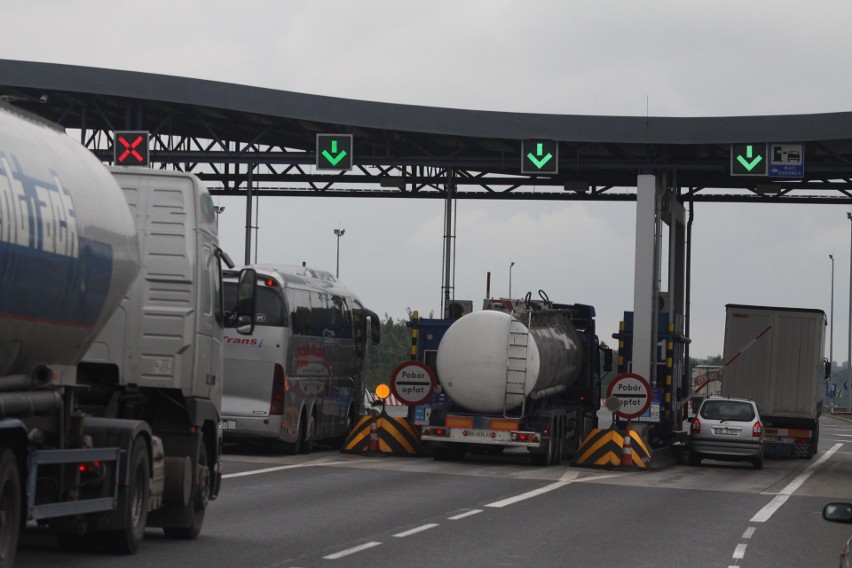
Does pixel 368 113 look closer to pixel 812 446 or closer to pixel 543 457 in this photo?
pixel 543 457

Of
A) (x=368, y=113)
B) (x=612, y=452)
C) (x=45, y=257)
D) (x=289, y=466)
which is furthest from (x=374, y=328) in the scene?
(x=45, y=257)

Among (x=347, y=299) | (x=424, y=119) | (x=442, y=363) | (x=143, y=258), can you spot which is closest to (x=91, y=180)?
(x=143, y=258)

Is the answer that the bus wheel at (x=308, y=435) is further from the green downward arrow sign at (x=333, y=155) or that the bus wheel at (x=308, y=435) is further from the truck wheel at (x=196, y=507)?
the truck wheel at (x=196, y=507)

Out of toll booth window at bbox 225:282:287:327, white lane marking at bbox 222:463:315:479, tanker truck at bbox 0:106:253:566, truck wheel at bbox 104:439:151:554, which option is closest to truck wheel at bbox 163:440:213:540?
tanker truck at bbox 0:106:253:566

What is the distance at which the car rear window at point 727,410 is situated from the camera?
32.0m

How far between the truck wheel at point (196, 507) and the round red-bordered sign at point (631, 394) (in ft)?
48.8

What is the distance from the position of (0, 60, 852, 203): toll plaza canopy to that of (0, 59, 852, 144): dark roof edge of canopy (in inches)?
0.9

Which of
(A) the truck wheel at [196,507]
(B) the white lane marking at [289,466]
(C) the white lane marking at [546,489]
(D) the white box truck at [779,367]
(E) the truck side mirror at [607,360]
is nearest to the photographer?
(A) the truck wheel at [196,507]

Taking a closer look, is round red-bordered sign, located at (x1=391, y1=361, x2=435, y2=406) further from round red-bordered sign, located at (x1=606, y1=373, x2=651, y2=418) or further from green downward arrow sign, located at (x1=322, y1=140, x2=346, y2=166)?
green downward arrow sign, located at (x1=322, y1=140, x2=346, y2=166)

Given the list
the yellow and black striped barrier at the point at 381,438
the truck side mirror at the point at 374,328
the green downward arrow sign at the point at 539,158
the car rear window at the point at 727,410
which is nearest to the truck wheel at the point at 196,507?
the yellow and black striped barrier at the point at 381,438

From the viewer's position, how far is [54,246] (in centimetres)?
1032

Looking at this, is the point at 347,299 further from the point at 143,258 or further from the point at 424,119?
the point at 143,258

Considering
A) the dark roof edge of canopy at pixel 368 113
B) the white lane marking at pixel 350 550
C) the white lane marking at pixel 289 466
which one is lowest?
the white lane marking at pixel 289 466

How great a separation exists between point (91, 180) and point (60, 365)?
1.36m
